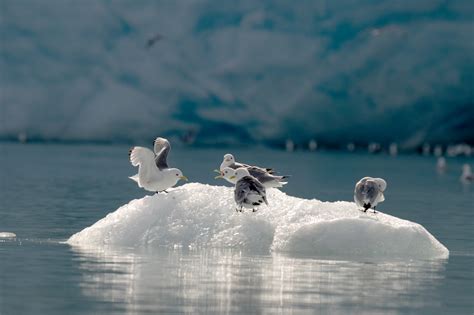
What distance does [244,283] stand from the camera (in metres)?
10.3

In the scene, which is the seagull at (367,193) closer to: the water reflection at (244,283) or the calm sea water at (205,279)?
the calm sea water at (205,279)

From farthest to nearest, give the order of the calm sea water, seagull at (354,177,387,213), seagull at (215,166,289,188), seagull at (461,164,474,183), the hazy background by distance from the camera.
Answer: the hazy background, seagull at (461,164,474,183), seagull at (215,166,289,188), seagull at (354,177,387,213), the calm sea water

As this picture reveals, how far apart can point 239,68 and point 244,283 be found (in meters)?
46.0

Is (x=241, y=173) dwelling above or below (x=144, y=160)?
below

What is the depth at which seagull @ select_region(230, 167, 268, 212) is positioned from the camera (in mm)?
13141

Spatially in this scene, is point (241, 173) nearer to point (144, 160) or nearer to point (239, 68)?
point (144, 160)

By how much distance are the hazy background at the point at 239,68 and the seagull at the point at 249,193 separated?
42.0 metres

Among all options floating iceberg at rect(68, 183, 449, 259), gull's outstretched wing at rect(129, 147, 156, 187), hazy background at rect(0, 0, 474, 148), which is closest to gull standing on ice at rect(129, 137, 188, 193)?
gull's outstretched wing at rect(129, 147, 156, 187)

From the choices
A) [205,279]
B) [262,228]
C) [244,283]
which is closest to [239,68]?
[262,228]

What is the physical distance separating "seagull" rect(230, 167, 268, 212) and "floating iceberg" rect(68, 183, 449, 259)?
0.29 meters

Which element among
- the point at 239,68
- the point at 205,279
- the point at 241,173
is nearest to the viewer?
the point at 205,279

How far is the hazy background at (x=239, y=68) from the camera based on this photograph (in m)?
55.4

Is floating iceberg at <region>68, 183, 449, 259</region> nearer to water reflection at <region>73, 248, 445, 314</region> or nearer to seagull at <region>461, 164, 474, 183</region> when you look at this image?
water reflection at <region>73, 248, 445, 314</region>

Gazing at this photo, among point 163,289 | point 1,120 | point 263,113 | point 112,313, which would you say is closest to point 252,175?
point 163,289
